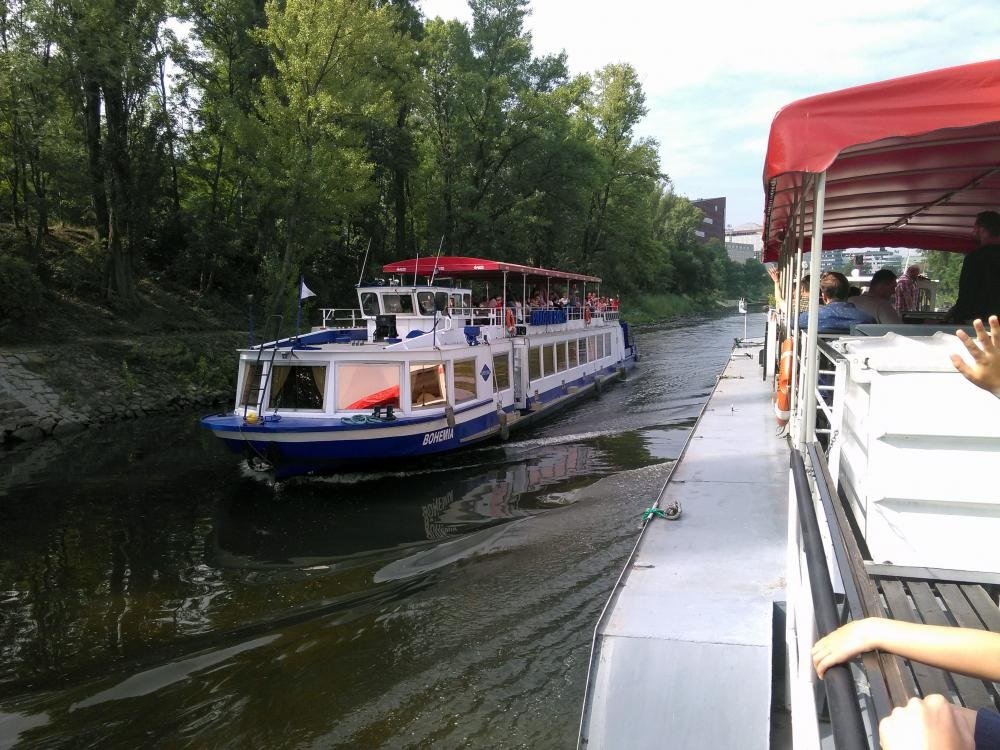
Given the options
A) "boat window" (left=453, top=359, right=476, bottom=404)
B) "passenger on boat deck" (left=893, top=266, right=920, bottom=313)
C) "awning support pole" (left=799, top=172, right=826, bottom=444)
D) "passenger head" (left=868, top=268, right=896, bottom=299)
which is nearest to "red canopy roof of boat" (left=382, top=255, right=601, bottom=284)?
"boat window" (left=453, top=359, right=476, bottom=404)

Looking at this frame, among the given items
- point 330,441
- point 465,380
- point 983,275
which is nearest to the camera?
point 983,275

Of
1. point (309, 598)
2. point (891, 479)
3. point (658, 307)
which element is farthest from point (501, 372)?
point (658, 307)

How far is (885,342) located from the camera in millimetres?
3709

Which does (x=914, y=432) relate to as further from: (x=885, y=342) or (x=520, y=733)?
(x=520, y=733)

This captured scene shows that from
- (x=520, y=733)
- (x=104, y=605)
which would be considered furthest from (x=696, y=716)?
(x=104, y=605)

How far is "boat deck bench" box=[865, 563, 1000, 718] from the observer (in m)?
2.12

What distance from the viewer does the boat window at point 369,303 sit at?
1772 cm

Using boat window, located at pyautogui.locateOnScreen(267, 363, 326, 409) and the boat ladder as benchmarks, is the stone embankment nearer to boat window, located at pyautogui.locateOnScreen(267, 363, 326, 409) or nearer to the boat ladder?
the boat ladder

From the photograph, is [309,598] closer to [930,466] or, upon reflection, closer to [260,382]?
[260,382]

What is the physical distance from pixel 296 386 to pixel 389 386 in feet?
5.87

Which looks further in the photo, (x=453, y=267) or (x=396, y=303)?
(x=453, y=267)

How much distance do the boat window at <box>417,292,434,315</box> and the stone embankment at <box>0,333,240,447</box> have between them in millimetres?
8727

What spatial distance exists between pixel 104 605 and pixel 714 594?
688cm

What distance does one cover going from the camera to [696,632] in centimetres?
377
